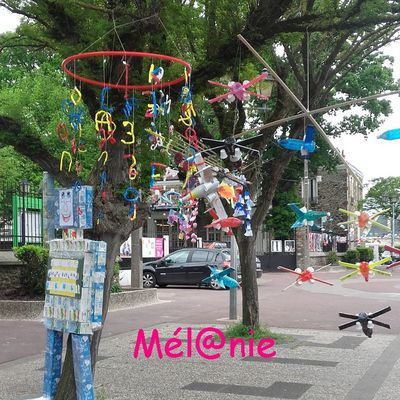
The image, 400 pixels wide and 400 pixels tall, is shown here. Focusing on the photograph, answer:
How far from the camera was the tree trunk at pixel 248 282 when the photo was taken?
34.7 feet

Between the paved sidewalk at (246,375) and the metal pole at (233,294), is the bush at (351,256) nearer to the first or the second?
the metal pole at (233,294)

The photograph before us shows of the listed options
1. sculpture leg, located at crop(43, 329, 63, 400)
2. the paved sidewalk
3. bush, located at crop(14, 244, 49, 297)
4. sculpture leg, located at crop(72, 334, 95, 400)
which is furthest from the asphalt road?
sculpture leg, located at crop(72, 334, 95, 400)

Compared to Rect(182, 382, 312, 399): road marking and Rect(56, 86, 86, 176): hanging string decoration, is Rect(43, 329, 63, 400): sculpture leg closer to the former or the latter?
Rect(56, 86, 86, 176): hanging string decoration

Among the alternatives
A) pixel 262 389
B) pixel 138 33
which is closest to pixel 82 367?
pixel 262 389

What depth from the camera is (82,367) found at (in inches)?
203

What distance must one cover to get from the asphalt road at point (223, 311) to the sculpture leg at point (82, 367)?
431 cm

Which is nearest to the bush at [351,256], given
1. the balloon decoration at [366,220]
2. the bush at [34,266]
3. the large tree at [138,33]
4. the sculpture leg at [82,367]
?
the bush at [34,266]

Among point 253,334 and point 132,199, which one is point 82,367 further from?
point 253,334

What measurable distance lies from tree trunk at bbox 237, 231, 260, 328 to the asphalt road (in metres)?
2.31

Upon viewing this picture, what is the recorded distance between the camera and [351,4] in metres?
7.44

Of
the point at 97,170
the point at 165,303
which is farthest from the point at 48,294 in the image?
the point at 165,303

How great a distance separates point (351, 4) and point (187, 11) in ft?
6.66

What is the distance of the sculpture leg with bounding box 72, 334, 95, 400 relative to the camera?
5.12 m

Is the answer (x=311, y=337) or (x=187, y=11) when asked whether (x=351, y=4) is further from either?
(x=311, y=337)
